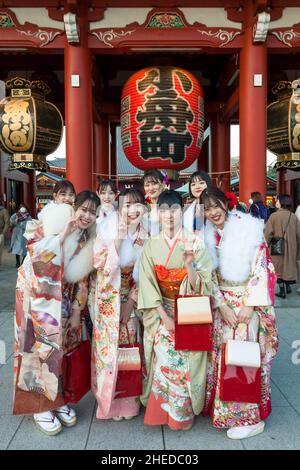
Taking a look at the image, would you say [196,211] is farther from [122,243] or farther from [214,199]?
[122,243]

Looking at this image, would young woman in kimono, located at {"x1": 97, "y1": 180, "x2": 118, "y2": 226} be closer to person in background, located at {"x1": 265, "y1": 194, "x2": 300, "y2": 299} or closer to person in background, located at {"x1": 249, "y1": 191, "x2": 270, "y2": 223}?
person in background, located at {"x1": 249, "y1": 191, "x2": 270, "y2": 223}

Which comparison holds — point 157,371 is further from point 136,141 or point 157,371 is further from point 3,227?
point 3,227

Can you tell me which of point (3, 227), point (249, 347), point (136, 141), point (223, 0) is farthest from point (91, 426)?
point (3, 227)

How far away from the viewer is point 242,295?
236 cm

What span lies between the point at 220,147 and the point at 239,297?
781 centimetres

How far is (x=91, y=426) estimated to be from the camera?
2.39 metres

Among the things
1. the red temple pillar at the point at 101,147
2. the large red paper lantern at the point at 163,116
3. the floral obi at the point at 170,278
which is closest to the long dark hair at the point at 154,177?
the floral obi at the point at 170,278

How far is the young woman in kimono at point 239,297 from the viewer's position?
2.29 m

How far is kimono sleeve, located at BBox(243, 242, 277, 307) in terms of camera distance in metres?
2.29

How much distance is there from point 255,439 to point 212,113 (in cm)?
827

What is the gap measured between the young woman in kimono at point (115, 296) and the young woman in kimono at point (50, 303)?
0.14m

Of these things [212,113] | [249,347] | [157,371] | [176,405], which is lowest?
[176,405]

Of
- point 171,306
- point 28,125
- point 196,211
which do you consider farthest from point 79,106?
point 171,306

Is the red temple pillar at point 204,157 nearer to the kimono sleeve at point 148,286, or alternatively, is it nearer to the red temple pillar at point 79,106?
the red temple pillar at point 79,106
